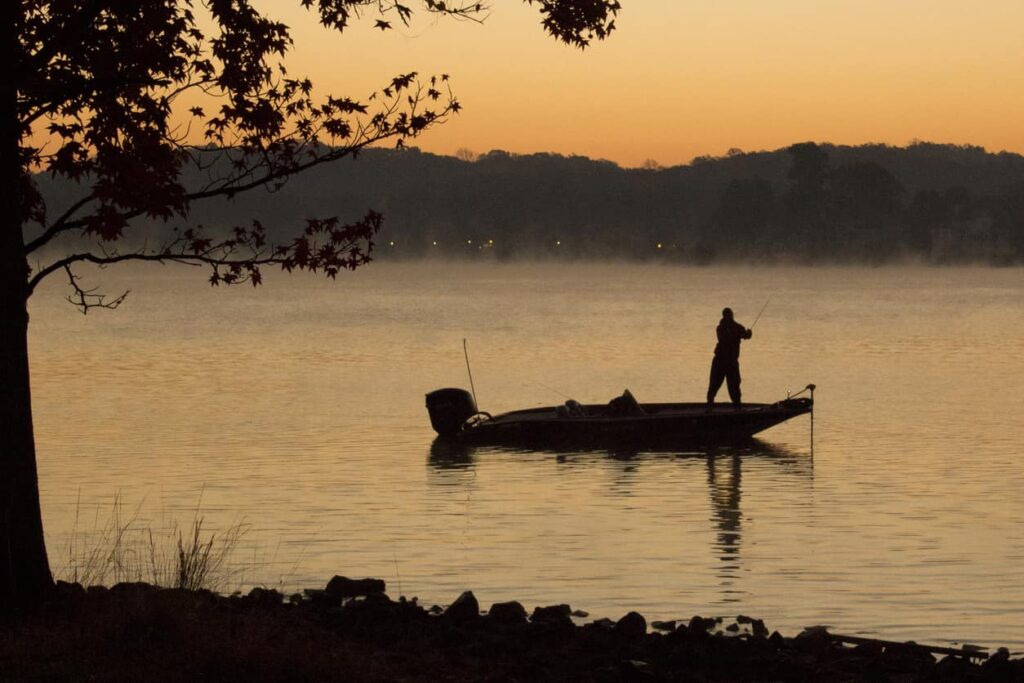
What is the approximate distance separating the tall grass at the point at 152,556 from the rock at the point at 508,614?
8.76 feet

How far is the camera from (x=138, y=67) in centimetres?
1420

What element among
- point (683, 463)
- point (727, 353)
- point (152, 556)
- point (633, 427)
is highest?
point (727, 353)

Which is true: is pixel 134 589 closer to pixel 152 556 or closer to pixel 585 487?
pixel 152 556

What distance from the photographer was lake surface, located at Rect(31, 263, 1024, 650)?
64.4 ft

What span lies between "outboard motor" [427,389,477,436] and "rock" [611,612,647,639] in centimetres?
2059

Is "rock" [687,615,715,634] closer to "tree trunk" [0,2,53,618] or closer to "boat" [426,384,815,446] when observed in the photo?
"tree trunk" [0,2,53,618]

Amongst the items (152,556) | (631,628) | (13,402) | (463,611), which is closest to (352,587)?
(152,556)

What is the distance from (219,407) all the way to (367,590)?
103 feet

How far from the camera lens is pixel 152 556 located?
1697cm

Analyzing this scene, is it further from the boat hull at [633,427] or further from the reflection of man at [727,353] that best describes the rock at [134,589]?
the reflection of man at [727,353]

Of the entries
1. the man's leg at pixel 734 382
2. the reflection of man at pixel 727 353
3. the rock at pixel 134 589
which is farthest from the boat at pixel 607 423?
the rock at pixel 134 589

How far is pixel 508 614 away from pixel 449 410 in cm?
2034

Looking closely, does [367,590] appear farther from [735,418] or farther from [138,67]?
[735,418]

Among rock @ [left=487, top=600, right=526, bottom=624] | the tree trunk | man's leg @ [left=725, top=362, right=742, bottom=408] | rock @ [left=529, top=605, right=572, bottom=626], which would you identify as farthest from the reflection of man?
the tree trunk
